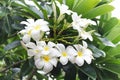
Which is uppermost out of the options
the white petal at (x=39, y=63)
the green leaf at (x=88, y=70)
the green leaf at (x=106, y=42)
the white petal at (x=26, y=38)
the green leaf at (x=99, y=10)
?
the green leaf at (x=99, y=10)

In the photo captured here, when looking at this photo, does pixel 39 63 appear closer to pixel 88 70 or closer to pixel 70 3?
pixel 88 70

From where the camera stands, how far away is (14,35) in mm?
1138

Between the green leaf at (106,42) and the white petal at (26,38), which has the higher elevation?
the white petal at (26,38)

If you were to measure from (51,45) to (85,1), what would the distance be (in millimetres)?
254

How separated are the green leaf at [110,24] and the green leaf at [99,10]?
15cm

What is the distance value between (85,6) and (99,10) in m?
0.05

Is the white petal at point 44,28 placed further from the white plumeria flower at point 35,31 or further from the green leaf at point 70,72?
the green leaf at point 70,72

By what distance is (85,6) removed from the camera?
102 cm

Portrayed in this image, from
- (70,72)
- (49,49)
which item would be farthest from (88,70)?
(49,49)

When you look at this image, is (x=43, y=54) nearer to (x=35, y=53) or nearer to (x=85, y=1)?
(x=35, y=53)

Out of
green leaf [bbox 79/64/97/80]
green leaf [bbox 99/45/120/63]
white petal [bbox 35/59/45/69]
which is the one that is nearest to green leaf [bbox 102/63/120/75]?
green leaf [bbox 99/45/120/63]

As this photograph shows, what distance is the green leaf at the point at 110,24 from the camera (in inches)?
45.1

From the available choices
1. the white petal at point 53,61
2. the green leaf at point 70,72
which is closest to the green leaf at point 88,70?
the green leaf at point 70,72

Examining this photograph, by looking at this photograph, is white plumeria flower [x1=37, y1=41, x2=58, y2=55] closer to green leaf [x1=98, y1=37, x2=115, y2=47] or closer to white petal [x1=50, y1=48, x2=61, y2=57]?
white petal [x1=50, y1=48, x2=61, y2=57]
